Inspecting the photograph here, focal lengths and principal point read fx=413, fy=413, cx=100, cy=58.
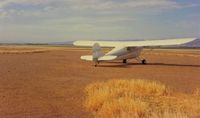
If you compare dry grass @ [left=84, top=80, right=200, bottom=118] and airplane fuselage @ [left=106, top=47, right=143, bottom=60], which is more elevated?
dry grass @ [left=84, top=80, right=200, bottom=118]

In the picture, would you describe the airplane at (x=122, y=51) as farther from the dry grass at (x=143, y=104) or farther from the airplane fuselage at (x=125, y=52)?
the dry grass at (x=143, y=104)

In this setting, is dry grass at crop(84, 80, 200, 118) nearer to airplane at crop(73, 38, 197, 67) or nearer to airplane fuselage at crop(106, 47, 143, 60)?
airplane at crop(73, 38, 197, 67)

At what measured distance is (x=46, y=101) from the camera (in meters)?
14.1

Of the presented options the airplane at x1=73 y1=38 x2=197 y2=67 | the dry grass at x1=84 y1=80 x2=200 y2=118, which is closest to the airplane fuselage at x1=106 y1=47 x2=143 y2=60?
the airplane at x1=73 y1=38 x2=197 y2=67

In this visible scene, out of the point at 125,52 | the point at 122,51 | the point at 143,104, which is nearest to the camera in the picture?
the point at 143,104

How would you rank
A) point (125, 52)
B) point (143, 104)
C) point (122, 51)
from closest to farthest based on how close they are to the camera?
point (143, 104) → point (122, 51) → point (125, 52)

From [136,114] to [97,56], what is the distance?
24572 millimetres

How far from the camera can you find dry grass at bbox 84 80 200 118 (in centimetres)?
1058

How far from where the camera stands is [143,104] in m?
11.6

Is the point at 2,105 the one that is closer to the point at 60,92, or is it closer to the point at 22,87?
the point at 60,92

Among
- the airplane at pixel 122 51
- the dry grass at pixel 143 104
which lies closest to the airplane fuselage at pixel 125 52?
the airplane at pixel 122 51

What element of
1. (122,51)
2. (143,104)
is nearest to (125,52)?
(122,51)

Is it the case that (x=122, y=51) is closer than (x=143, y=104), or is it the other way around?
(x=143, y=104)

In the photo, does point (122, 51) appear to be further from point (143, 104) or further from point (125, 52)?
point (143, 104)
